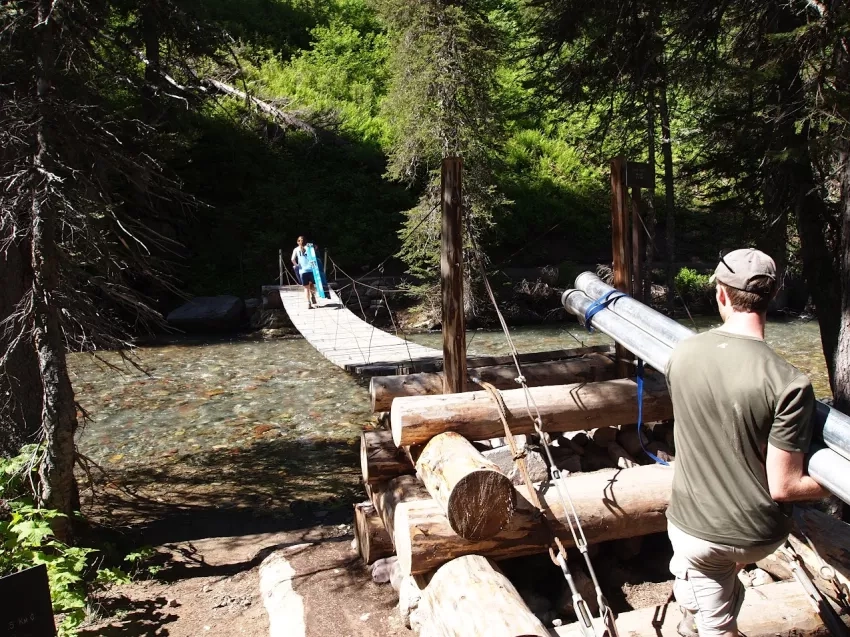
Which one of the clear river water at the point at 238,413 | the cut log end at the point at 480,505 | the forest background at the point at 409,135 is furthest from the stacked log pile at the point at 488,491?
the clear river water at the point at 238,413

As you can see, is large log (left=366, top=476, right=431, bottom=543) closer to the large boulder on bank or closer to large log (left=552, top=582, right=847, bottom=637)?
large log (left=552, top=582, right=847, bottom=637)

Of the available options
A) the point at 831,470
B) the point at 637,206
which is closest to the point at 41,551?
the point at 831,470

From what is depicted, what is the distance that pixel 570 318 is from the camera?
56.8 feet

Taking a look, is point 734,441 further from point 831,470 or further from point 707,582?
point 707,582

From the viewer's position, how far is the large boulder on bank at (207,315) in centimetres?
1545

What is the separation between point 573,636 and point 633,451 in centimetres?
226

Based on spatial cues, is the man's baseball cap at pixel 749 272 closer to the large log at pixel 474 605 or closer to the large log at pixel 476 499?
the large log at pixel 474 605

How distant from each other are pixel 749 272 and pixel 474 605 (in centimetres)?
191

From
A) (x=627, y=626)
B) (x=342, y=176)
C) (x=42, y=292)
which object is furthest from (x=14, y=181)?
(x=342, y=176)

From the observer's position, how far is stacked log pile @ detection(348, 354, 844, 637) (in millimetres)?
3393

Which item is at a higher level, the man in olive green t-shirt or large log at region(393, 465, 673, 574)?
the man in olive green t-shirt

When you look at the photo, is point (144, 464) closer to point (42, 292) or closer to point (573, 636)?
point (42, 292)

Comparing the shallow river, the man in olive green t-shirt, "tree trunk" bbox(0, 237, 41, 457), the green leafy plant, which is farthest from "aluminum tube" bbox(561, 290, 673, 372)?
the shallow river

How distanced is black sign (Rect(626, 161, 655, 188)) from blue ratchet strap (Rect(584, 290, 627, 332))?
1.59 meters
